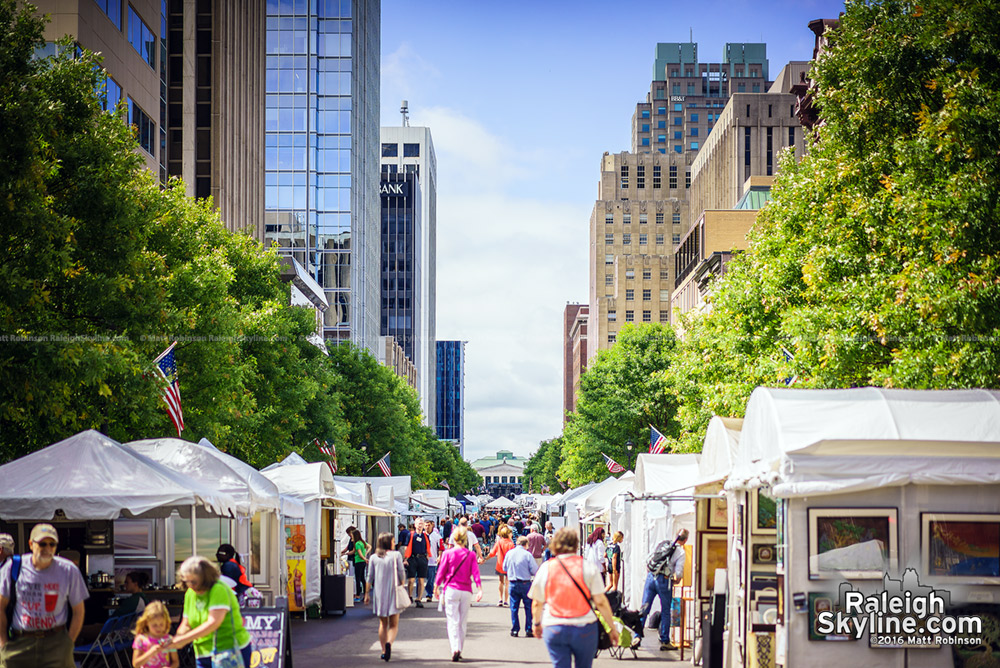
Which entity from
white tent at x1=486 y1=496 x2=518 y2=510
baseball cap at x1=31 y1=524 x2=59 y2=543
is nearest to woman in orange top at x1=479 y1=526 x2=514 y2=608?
baseball cap at x1=31 y1=524 x2=59 y2=543

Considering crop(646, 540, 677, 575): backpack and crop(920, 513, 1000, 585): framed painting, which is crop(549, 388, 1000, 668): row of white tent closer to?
crop(920, 513, 1000, 585): framed painting

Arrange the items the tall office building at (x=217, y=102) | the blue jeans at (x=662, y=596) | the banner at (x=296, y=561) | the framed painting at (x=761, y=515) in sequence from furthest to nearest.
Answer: the tall office building at (x=217, y=102) → the banner at (x=296, y=561) → the blue jeans at (x=662, y=596) → the framed painting at (x=761, y=515)

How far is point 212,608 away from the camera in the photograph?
960cm

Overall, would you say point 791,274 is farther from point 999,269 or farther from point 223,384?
point 223,384

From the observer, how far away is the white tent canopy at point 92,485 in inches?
577

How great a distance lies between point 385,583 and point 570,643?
7.46 m

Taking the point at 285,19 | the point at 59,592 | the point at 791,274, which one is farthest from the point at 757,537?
the point at 285,19

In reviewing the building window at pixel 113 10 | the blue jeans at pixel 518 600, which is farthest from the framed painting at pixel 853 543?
the building window at pixel 113 10

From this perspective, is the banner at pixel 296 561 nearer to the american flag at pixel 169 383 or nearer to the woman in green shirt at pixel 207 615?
the american flag at pixel 169 383

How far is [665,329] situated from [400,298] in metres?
134

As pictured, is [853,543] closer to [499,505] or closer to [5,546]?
[5,546]

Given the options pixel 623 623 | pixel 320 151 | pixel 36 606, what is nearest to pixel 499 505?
pixel 320 151

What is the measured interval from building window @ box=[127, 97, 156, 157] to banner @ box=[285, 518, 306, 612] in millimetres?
19465

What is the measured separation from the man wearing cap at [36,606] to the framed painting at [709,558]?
9.40 m
